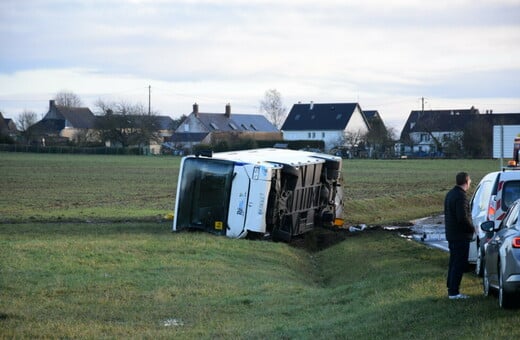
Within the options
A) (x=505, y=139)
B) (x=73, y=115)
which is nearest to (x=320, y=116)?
(x=73, y=115)

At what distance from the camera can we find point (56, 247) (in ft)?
66.5

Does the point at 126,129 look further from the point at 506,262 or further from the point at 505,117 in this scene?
the point at 506,262

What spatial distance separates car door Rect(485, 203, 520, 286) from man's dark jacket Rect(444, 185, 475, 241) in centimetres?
38

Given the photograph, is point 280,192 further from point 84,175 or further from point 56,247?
point 84,175

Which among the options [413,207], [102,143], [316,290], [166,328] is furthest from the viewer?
[102,143]

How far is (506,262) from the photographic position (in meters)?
11.5

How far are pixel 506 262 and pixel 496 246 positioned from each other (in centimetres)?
106

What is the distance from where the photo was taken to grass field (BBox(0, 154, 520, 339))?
1191 centimetres

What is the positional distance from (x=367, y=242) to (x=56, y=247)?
27.9ft

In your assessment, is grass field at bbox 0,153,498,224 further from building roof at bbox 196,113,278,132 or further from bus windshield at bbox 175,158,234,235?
building roof at bbox 196,113,278,132

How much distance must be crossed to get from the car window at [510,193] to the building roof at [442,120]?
365 ft

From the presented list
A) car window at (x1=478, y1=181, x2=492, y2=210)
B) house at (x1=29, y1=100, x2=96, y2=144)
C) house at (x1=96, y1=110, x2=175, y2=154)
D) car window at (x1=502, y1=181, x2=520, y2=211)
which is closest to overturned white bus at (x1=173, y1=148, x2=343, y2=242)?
car window at (x1=478, y1=181, x2=492, y2=210)

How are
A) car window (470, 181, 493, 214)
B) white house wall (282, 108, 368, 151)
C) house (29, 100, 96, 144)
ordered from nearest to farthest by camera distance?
car window (470, 181, 493, 214), white house wall (282, 108, 368, 151), house (29, 100, 96, 144)

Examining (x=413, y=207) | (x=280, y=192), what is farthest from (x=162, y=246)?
(x=413, y=207)
